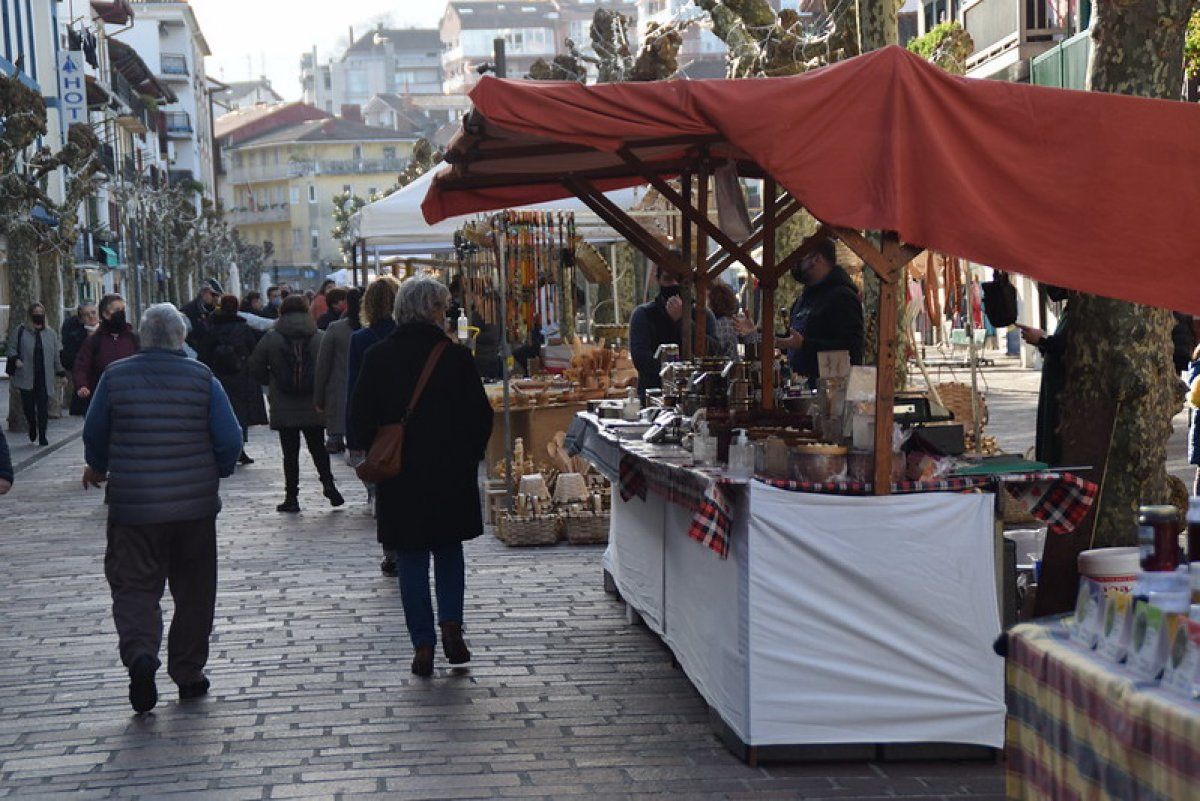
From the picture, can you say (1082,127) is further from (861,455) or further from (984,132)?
(861,455)

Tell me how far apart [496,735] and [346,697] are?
1.03 meters

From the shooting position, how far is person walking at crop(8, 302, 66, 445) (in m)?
23.5

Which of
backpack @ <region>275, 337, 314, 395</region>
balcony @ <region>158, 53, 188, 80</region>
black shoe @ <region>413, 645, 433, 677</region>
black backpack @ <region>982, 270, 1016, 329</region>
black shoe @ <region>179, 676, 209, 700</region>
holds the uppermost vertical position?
balcony @ <region>158, 53, 188, 80</region>

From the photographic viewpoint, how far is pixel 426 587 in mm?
8344

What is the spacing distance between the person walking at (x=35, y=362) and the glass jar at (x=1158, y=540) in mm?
20816

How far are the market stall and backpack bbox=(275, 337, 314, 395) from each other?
7.93m

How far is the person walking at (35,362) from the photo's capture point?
23484 mm

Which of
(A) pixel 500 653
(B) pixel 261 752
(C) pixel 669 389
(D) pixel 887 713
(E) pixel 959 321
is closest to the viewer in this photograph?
(D) pixel 887 713

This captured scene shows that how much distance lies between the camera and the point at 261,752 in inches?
279

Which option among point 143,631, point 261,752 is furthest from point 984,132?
point 143,631

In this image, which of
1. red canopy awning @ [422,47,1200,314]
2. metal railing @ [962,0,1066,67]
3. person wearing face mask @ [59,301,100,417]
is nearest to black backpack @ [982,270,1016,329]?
red canopy awning @ [422,47,1200,314]

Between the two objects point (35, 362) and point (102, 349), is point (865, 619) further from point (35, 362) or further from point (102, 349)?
point (35, 362)

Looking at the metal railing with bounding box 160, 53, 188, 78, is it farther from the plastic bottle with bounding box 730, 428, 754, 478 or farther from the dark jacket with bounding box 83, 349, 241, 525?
the plastic bottle with bounding box 730, 428, 754, 478

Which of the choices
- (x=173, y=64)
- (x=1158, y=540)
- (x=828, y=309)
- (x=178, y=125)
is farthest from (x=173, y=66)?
(x=1158, y=540)
